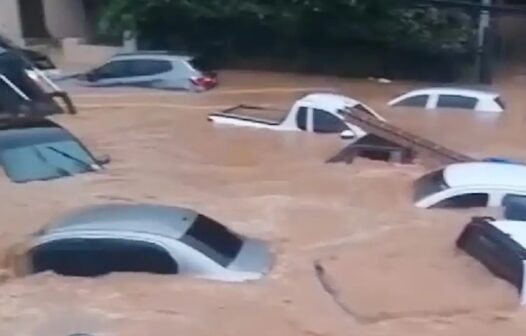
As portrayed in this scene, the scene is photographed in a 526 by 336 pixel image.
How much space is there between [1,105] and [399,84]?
10.3 meters

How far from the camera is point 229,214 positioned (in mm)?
12953

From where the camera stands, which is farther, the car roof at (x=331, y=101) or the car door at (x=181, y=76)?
the car door at (x=181, y=76)

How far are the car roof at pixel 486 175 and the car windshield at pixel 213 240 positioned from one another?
308cm

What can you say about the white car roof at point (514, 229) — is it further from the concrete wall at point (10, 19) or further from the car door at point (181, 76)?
the concrete wall at point (10, 19)

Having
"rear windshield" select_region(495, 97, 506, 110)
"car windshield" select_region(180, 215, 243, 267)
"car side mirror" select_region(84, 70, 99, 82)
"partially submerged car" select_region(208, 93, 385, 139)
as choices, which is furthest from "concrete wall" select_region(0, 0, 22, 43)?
"car windshield" select_region(180, 215, 243, 267)

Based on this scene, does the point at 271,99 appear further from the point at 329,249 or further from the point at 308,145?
the point at 329,249

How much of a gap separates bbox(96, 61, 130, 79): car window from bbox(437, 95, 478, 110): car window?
7.11 m

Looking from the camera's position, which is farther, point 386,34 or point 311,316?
point 386,34

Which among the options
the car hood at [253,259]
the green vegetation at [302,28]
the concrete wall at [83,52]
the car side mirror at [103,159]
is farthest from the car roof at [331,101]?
the concrete wall at [83,52]

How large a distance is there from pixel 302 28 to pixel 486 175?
14.5m

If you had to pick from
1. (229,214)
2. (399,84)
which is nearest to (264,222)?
(229,214)

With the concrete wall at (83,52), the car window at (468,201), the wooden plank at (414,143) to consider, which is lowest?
the concrete wall at (83,52)

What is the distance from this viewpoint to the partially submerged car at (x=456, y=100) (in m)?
20.2

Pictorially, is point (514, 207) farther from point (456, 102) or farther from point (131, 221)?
point (456, 102)
